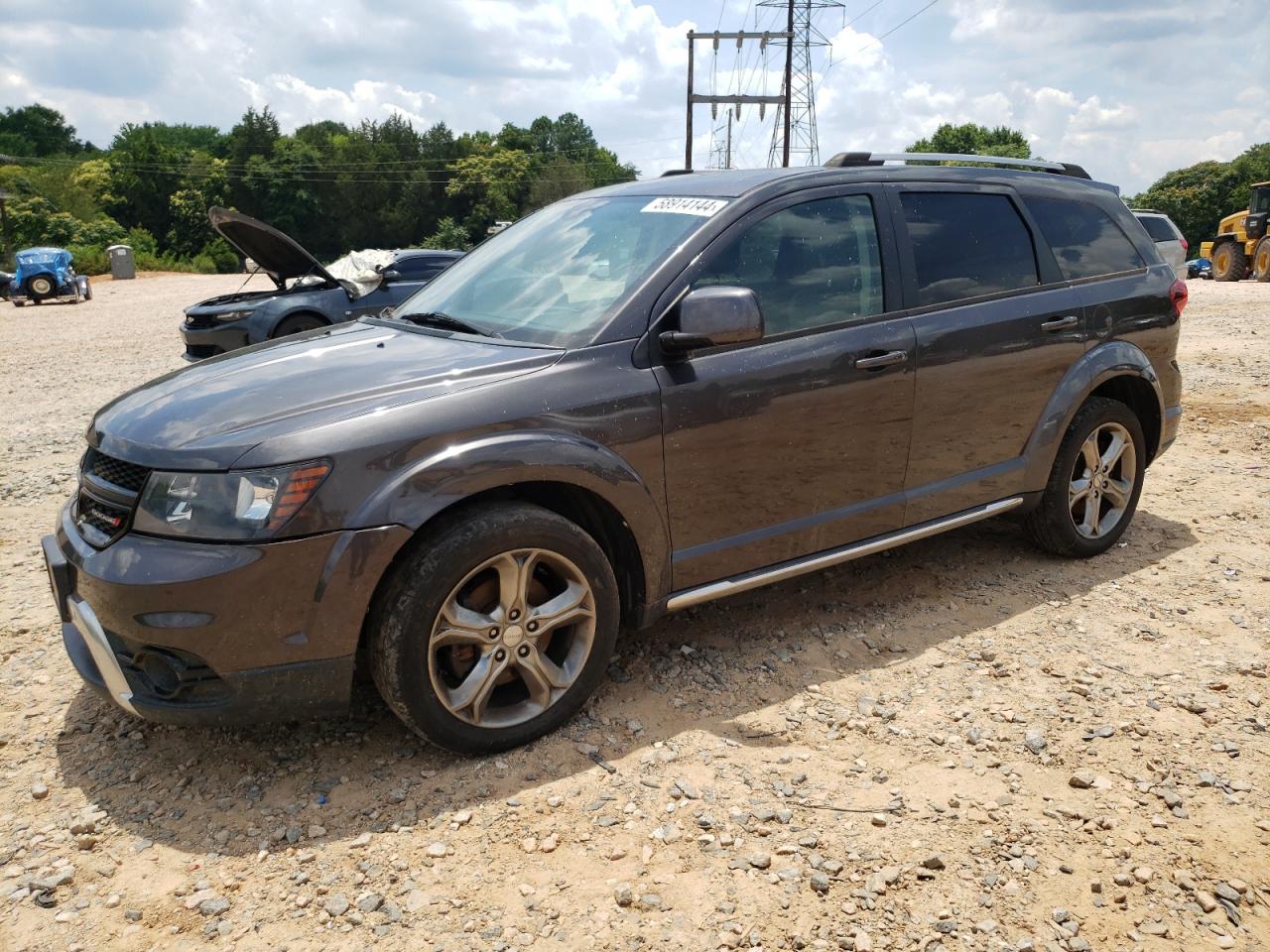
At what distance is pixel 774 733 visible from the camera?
3.38m

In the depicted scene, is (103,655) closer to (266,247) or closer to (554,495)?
(554,495)

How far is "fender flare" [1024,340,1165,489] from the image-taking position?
4.49 m

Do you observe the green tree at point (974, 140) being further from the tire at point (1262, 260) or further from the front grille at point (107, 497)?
the front grille at point (107, 497)

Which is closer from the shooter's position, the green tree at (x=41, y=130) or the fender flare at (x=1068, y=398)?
the fender flare at (x=1068, y=398)

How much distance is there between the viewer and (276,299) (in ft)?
34.9

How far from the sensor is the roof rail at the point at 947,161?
430 centimetres

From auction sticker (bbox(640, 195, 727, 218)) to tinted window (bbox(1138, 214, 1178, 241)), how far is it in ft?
31.4

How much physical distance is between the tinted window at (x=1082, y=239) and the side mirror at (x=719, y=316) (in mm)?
2044

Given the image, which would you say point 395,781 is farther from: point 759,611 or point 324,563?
point 759,611

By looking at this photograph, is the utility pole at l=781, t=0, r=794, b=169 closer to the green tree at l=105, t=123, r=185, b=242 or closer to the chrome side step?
the chrome side step

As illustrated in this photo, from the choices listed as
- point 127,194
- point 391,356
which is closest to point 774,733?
point 391,356

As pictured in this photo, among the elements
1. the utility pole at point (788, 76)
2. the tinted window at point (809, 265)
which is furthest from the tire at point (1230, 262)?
the tinted window at point (809, 265)

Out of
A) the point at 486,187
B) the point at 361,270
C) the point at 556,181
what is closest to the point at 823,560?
the point at 361,270

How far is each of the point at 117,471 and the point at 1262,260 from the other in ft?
96.5
